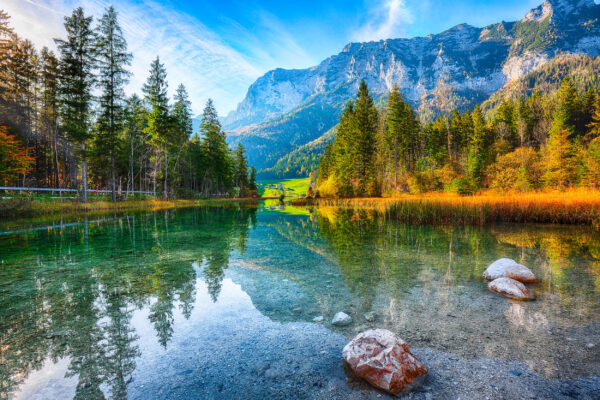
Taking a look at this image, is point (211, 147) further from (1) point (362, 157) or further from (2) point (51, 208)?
(2) point (51, 208)

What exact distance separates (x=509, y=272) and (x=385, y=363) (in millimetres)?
3939

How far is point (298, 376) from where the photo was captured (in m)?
2.12

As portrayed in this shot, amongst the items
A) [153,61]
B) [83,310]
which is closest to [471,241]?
[83,310]

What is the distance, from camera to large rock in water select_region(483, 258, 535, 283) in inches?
172

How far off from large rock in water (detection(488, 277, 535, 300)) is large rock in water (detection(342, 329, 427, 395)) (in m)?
2.77

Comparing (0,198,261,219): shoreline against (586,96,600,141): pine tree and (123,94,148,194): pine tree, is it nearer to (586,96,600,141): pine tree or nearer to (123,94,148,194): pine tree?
(123,94,148,194): pine tree

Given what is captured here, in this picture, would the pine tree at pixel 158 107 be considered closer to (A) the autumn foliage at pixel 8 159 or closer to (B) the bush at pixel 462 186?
(A) the autumn foliage at pixel 8 159

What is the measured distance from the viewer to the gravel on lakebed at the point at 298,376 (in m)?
1.89

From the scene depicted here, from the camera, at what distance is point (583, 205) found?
38.0 ft

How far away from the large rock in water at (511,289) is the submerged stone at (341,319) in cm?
269

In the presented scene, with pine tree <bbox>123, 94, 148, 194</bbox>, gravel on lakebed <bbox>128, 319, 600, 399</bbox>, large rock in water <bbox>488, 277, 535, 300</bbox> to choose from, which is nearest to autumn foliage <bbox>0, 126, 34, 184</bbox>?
pine tree <bbox>123, 94, 148, 194</bbox>

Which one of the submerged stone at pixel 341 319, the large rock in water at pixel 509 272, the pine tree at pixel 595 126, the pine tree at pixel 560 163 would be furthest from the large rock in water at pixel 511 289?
the pine tree at pixel 595 126

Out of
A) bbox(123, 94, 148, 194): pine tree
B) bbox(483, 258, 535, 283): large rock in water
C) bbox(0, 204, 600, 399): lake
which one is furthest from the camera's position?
bbox(123, 94, 148, 194): pine tree

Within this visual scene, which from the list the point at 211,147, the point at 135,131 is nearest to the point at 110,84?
the point at 135,131
